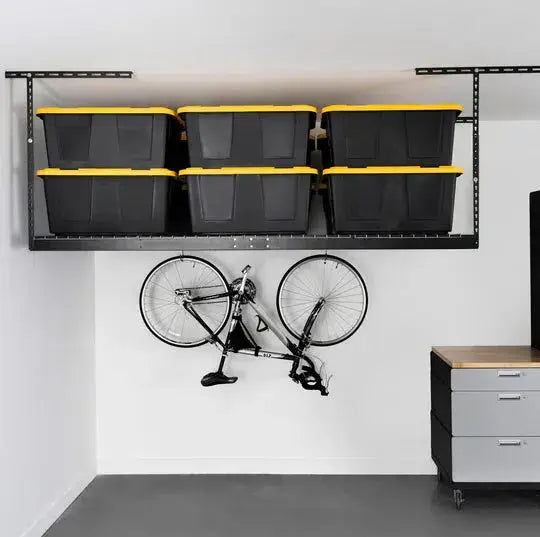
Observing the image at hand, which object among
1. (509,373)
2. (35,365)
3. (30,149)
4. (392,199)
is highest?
(30,149)

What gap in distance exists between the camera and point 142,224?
3492 millimetres

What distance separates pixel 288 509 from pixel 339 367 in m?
1.03

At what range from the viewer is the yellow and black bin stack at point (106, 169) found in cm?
342

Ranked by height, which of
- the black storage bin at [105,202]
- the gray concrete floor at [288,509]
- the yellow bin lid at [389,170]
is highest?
the yellow bin lid at [389,170]

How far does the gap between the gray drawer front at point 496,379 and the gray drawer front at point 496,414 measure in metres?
0.03

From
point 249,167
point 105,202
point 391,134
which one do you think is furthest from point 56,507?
point 391,134

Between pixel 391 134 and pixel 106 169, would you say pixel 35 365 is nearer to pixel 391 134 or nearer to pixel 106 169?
pixel 106 169

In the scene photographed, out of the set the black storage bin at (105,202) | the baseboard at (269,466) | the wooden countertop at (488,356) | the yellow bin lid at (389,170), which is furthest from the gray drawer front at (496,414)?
the black storage bin at (105,202)

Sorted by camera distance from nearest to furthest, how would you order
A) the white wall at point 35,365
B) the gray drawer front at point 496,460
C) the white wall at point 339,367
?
the white wall at point 35,365, the gray drawer front at point 496,460, the white wall at point 339,367

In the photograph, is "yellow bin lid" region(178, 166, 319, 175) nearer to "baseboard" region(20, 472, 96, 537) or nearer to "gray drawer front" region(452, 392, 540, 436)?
"gray drawer front" region(452, 392, 540, 436)

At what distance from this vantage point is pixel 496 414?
3.91m

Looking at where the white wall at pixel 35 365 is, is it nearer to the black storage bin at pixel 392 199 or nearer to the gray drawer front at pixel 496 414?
the black storage bin at pixel 392 199

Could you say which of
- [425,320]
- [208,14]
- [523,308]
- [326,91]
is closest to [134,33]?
[208,14]

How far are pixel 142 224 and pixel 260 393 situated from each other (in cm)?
172
